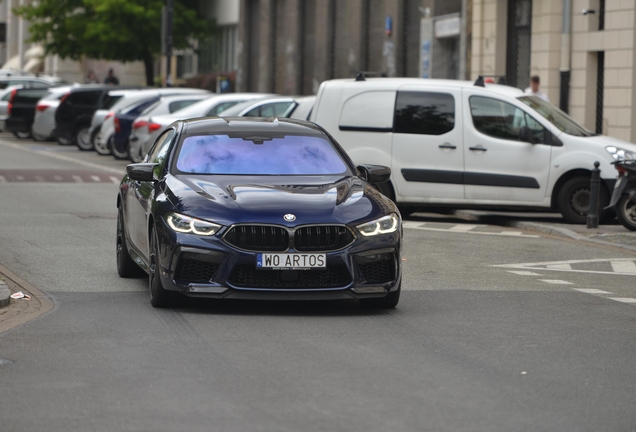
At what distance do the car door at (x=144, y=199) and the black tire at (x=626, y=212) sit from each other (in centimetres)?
783

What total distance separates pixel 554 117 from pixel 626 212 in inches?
67.4

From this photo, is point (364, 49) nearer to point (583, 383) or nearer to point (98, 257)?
point (98, 257)

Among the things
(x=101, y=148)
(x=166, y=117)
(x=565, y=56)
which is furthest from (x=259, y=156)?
(x=101, y=148)

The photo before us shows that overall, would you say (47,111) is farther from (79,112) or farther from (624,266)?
(624,266)

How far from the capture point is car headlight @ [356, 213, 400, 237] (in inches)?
386

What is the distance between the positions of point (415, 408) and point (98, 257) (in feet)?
23.7

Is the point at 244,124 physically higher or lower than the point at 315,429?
higher

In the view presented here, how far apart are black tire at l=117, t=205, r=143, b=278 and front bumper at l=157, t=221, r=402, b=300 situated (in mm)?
2007

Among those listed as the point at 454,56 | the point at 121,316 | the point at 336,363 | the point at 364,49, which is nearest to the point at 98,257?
the point at 121,316

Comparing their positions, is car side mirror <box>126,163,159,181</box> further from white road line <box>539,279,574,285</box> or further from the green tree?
the green tree

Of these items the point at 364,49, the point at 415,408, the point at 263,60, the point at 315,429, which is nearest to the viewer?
the point at 315,429

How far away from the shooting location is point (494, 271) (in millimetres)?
13172

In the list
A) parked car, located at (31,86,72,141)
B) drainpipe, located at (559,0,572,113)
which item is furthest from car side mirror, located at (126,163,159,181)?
parked car, located at (31,86,72,141)

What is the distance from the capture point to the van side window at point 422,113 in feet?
60.2
